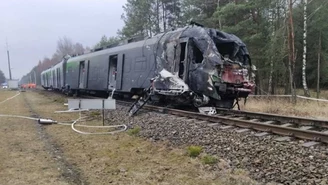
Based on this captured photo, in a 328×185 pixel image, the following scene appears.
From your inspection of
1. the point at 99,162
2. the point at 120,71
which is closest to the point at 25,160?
the point at 99,162

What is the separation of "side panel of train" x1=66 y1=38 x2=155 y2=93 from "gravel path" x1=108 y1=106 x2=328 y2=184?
4.87 metres

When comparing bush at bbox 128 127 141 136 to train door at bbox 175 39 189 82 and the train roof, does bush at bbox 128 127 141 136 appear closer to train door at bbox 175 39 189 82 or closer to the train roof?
train door at bbox 175 39 189 82

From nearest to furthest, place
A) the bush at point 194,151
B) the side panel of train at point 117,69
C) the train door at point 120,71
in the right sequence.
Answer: the bush at point 194,151, the side panel of train at point 117,69, the train door at point 120,71

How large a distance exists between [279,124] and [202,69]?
9.91ft

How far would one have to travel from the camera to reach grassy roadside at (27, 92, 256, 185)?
14.0ft

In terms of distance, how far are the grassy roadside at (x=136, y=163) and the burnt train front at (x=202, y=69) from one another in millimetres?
3356

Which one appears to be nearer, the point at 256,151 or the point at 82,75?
the point at 256,151

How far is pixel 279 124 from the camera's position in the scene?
24.8 feet

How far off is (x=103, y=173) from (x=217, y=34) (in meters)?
7.21

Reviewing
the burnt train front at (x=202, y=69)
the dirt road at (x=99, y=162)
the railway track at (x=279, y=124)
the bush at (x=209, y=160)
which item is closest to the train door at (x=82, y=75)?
the burnt train front at (x=202, y=69)

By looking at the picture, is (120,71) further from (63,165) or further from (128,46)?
(63,165)

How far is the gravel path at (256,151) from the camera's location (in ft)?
12.9

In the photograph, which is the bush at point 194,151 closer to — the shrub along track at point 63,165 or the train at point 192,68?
the shrub along track at point 63,165

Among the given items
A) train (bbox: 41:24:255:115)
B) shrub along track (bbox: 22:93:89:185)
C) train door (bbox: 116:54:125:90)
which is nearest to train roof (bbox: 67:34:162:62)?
train (bbox: 41:24:255:115)
